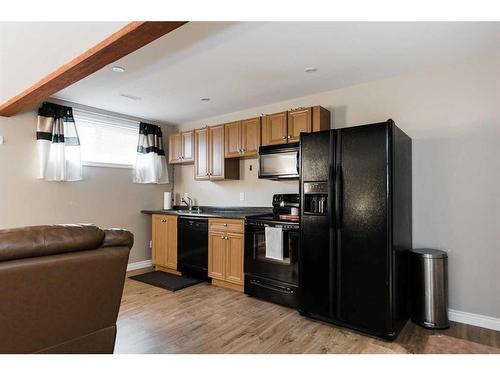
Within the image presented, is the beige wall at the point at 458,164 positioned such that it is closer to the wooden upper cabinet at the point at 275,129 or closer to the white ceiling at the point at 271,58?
the white ceiling at the point at 271,58

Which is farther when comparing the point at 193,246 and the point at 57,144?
the point at 193,246

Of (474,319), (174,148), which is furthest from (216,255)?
(474,319)

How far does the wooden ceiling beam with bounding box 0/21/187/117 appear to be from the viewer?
188 cm

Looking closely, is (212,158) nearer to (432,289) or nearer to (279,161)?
(279,161)

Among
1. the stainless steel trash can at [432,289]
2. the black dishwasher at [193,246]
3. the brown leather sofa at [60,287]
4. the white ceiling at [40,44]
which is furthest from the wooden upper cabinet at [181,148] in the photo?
the stainless steel trash can at [432,289]

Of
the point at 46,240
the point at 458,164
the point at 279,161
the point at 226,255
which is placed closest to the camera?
the point at 46,240

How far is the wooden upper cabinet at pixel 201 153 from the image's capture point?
14.8 feet

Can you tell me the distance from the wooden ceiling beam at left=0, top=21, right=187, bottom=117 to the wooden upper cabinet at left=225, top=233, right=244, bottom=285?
7.53 ft

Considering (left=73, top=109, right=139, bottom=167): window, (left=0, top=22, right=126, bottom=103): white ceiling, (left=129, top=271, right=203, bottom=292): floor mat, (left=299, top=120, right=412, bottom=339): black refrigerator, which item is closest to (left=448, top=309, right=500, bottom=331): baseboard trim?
(left=299, top=120, right=412, bottom=339): black refrigerator

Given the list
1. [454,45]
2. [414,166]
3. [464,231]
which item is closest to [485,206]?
[464,231]

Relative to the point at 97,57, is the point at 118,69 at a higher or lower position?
higher

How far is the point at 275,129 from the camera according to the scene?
3.71m

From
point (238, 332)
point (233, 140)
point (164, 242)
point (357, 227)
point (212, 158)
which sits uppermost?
point (233, 140)

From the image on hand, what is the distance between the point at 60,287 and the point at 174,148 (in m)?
3.68
